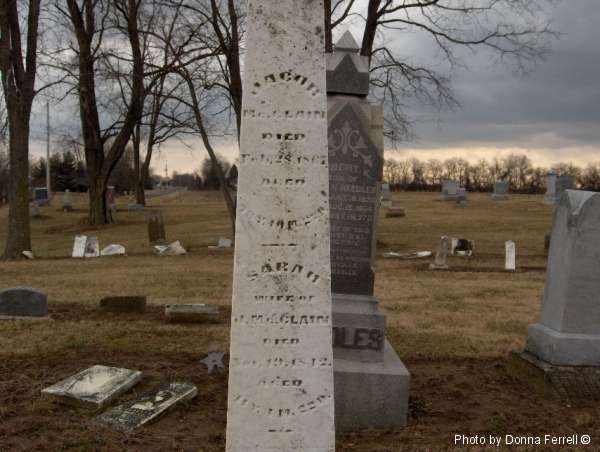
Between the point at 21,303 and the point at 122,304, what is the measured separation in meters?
1.34

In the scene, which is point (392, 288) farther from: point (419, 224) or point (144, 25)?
point (144, 25)

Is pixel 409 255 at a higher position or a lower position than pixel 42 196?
lower

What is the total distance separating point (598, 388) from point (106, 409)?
464 centimetres

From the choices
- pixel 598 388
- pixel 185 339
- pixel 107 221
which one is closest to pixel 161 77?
pixel 107 221

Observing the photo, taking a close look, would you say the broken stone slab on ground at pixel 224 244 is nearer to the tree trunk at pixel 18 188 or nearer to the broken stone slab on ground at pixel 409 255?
the broken stone slab on ground at pixel 409 255

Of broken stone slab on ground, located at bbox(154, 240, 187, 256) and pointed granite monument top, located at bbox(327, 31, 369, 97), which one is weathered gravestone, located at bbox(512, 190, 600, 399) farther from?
broken stone slab on ground, located at bbox(154, 240, 187, 256)

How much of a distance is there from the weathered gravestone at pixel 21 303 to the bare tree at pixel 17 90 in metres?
8.30

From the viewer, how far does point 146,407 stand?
484 centimetres

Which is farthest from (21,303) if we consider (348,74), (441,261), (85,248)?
(441,261)

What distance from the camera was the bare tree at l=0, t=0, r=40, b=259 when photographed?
14422 millimetres

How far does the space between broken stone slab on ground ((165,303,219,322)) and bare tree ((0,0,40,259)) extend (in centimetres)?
933

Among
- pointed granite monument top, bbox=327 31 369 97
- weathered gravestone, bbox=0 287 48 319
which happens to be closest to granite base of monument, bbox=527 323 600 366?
pointed granite monument top, bbox=327 31 369 97

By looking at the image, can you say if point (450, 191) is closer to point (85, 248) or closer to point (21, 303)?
point (85, 248)

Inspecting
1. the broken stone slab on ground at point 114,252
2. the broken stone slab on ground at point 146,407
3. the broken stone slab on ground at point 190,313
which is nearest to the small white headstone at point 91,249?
the broken stone slab on ground at point 114,252
